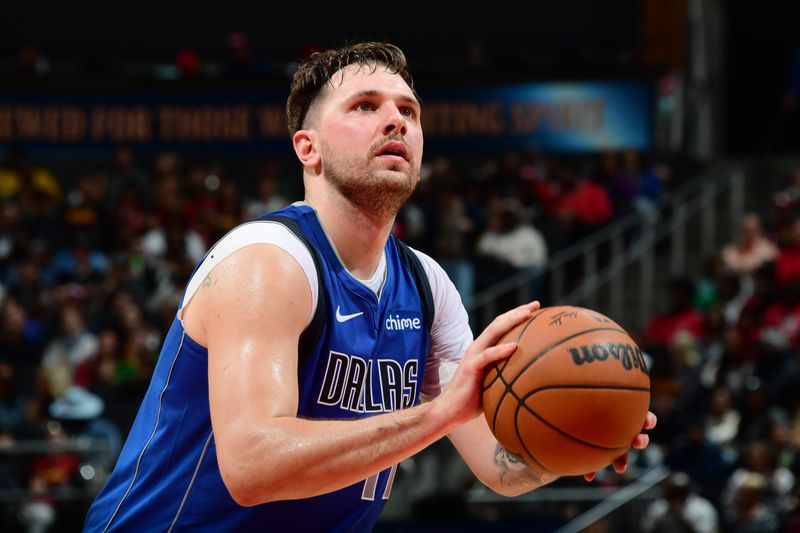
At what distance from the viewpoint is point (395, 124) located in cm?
357

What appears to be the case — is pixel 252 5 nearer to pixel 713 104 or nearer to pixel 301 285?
pixel 713 104

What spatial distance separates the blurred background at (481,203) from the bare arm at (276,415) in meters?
6.47

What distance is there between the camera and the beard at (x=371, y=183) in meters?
3.58

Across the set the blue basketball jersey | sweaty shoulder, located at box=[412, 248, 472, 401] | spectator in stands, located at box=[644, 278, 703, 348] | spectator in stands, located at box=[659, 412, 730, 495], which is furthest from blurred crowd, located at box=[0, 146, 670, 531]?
the blue basketball jersey

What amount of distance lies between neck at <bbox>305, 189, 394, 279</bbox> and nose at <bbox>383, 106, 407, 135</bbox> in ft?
0.85

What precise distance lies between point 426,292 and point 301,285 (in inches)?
30.1

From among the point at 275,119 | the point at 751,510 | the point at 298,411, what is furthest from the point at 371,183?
the point at 275,119

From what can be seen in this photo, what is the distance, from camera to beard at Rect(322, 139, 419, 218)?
141 inches

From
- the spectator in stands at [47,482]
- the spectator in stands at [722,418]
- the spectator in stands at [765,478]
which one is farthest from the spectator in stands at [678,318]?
the spectator in stands at [47,482]

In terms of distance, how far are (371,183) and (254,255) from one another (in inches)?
18.5

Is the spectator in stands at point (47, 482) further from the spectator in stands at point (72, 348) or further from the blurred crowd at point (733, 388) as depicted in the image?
the blurred crowd at point (733, 388)

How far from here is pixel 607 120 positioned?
17359mm

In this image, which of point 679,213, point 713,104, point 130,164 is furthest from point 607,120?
point 130,164

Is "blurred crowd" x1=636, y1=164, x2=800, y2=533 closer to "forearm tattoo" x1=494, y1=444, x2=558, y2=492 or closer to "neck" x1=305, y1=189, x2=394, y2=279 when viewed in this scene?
"forearm tattoo" x1=494, y1=444, x2=558, y2=492
